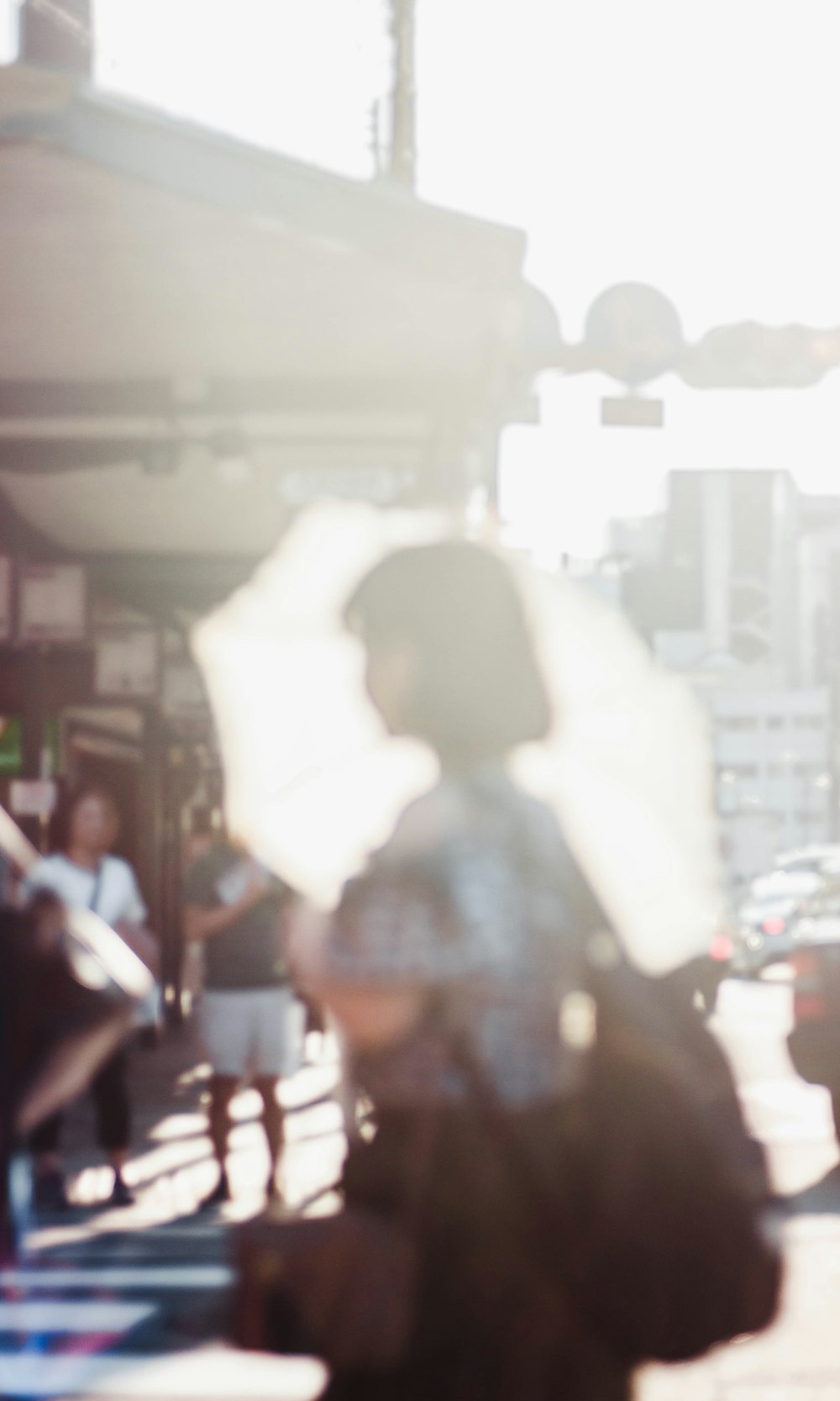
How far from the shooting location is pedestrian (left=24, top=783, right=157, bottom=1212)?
931 cm

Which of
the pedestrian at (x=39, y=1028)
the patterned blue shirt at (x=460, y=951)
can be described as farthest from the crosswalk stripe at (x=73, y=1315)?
the patterned blue shirt at (x=460, y=951)

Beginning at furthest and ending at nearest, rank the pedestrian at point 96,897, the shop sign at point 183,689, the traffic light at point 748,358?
the shop sign at point 183,689
the traffic light at point 748,358
the pedestrian at point 96,897

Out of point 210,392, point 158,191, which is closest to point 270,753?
point 158,191

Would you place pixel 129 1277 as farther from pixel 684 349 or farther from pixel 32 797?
pixel 32 797

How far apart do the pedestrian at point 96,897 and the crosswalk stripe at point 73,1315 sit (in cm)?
104

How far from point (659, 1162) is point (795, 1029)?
34.1 feet

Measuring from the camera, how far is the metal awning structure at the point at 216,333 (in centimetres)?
1047

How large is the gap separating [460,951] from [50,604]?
13742 mm

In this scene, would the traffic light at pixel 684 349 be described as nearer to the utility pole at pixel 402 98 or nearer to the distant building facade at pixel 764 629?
the utility pole at pixel 402 98

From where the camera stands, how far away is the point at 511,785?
2.30 m

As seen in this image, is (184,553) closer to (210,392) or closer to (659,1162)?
(210,392)

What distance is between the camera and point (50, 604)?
616 inches

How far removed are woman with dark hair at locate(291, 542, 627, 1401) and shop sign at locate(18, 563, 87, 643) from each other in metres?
13.6

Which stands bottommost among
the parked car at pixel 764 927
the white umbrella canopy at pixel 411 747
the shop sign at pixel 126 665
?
the parked car at pixel 764 927
